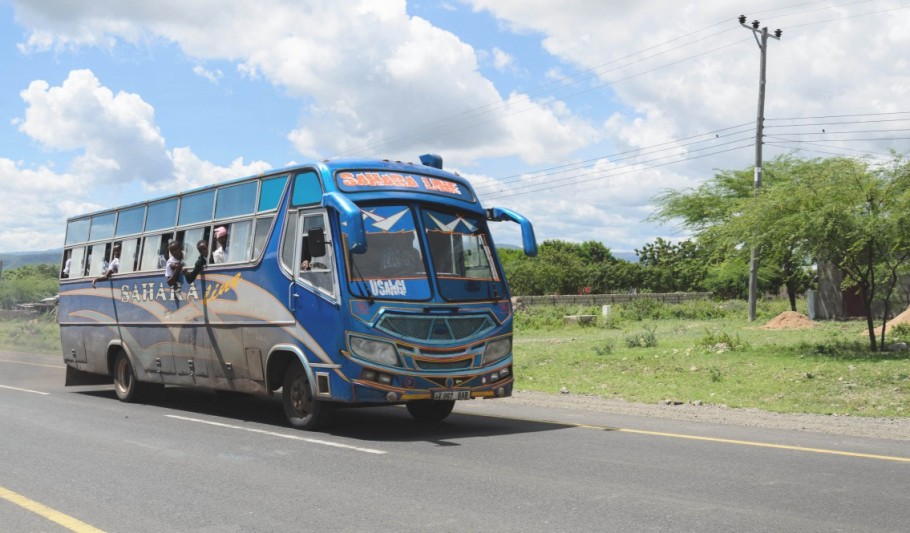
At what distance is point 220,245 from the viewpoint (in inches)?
510

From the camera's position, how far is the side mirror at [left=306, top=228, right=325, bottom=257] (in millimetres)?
10633

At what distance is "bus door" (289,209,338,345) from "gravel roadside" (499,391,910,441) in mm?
5162

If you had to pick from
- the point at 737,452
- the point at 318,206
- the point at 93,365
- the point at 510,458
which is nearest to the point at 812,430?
the point at 737,452

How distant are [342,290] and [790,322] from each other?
87.4 feet

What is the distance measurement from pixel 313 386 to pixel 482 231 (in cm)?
302

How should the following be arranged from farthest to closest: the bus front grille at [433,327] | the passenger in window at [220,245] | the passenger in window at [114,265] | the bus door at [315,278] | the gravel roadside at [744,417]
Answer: the passenger in window at [114,265] → the passenger in window at [220,245] → the gravel roadside at [744,417] → the bus door at [315,278] → the bus front grille at [433,327]

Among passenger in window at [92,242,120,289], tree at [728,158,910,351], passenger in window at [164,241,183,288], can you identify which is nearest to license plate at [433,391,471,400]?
passenger in window at [164,241,183,288]

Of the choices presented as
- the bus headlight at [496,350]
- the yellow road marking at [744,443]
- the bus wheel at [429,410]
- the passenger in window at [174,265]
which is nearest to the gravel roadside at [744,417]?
the yellow road marking at [744,443]

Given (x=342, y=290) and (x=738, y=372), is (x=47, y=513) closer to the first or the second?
(x=342, y=290)

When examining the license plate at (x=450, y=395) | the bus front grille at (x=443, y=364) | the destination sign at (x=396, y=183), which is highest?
the destination sign at (x=396, y=183)

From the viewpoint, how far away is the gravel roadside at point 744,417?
11406mm

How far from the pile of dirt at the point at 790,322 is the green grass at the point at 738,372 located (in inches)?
160

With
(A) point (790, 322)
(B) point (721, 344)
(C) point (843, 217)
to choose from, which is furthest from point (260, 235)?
(A) point (790, 322)

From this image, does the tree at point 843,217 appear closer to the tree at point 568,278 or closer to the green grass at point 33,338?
the green grass at point 33,338
